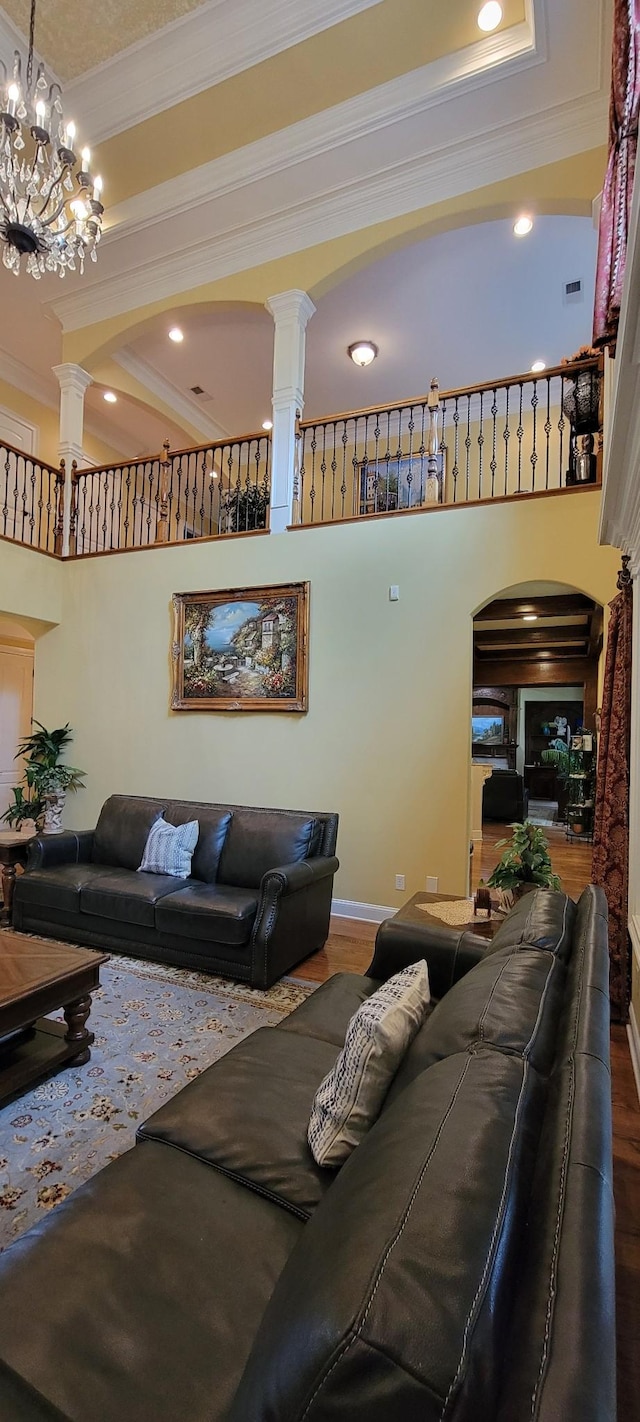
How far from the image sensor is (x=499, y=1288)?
53 centimetres

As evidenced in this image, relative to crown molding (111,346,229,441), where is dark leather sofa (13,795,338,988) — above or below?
below

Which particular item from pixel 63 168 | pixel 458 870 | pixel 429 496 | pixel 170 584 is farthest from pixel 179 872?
pixel 63 168

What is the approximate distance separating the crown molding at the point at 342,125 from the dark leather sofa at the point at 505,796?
24.6 feet

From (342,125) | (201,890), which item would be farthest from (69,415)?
(201,890)

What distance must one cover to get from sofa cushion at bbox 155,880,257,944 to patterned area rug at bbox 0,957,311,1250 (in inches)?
10.7

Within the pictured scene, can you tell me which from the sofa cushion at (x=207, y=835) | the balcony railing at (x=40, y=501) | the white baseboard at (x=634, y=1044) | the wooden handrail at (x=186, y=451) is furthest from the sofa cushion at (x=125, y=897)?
the wooden handrail at (x=186, y=451)

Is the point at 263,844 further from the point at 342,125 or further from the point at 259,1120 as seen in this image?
the point at 342,125

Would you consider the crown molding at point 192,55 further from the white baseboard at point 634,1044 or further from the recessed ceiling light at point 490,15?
the white baseboard at point 634,1044

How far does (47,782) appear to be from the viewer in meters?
5.47

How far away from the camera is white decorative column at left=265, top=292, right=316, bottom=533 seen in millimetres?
4801

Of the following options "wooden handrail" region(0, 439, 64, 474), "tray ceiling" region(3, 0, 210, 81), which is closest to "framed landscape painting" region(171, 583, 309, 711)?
"wooden handrail" region(0, 439, 64, 474)

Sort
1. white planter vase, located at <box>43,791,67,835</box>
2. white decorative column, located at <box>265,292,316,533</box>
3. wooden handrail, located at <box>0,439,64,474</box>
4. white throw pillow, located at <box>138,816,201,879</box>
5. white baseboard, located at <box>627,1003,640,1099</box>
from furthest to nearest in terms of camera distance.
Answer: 1. white planter vase, located at <box>43,791,67,835</box>
2. wooden handrail, located at <box>0,439,64,474</box>
3. white decorative column, located at <box>265,292,316,533</box>
4. white throw pillow, located at <box>138,816,201,879</box>
5. white baseboard, located at <box>627,1003,640,1099</box>

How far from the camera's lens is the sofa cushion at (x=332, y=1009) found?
1.80m

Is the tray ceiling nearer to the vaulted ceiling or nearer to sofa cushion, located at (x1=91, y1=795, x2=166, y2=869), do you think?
the vaulted ceiling
